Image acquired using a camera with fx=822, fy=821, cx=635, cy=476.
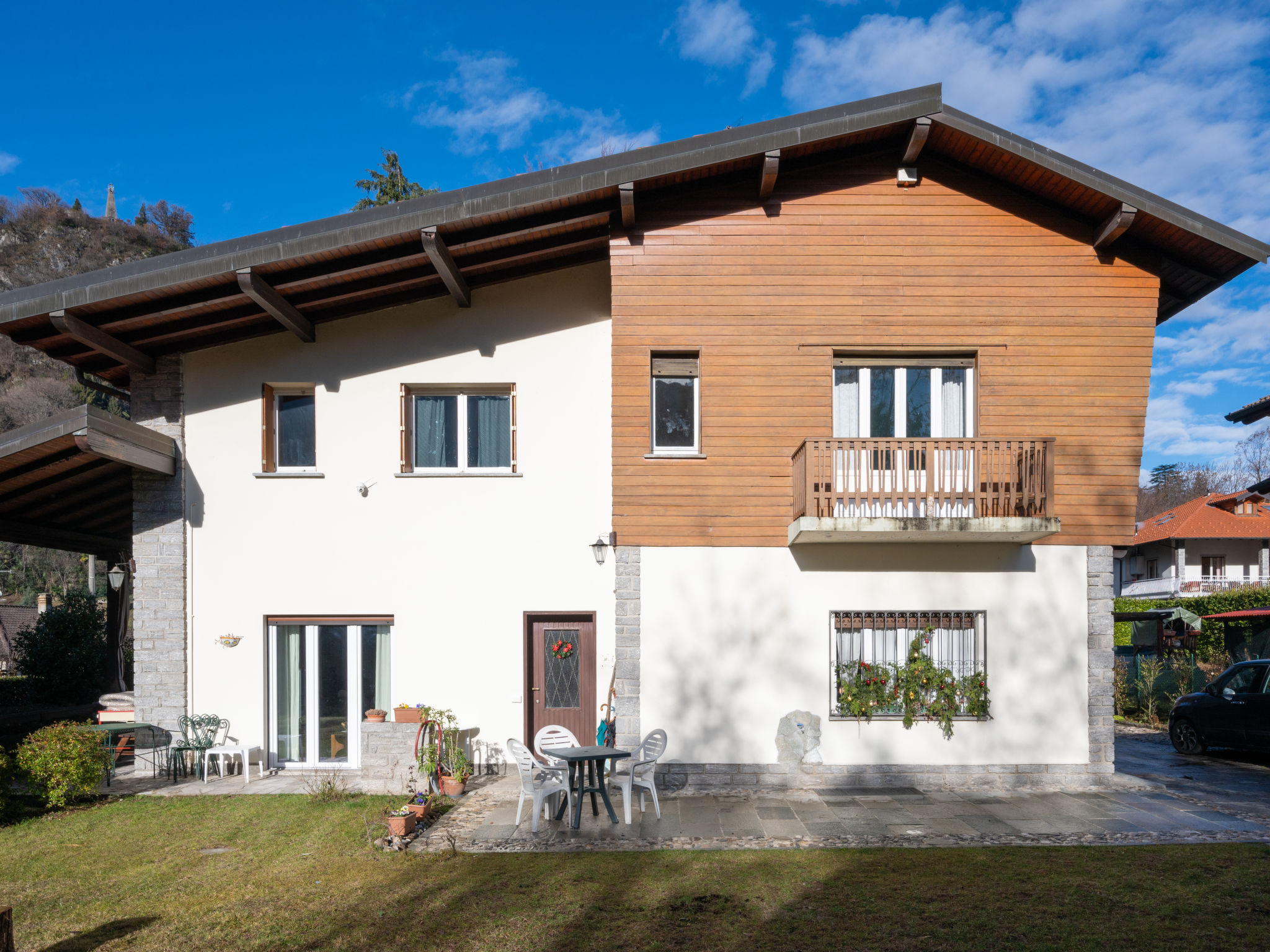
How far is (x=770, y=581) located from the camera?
9477 mm

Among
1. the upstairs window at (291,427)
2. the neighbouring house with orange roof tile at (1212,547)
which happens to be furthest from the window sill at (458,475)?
the neighbouring house with orange roof tile at (1212,547)

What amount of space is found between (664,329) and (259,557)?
5968mm

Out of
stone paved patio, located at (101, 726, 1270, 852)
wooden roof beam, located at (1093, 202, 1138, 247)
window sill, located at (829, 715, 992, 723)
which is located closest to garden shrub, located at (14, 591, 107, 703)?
stone paved patio, located at (101, 726, 1270, 852)

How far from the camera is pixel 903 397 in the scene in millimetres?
9789

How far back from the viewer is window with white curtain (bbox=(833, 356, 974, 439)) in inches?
384

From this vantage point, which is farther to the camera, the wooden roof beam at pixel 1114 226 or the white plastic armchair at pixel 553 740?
the wooden roof beam at pixel 1114 226

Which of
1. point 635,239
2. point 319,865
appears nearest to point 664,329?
point 635,239

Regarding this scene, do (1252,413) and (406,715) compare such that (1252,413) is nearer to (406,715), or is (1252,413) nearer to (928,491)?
(928,491)

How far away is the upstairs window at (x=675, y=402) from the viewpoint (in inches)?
384

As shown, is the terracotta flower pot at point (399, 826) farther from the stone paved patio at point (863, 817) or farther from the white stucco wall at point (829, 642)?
the white stucco wall at point (829, 642)

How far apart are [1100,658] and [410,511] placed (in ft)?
27.9

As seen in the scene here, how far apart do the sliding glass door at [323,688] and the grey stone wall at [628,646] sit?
326cm

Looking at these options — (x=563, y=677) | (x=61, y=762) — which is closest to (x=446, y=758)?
(x=563, y=677)

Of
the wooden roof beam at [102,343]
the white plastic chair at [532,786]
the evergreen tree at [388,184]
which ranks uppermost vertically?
the evergreen tree at [388,184]
